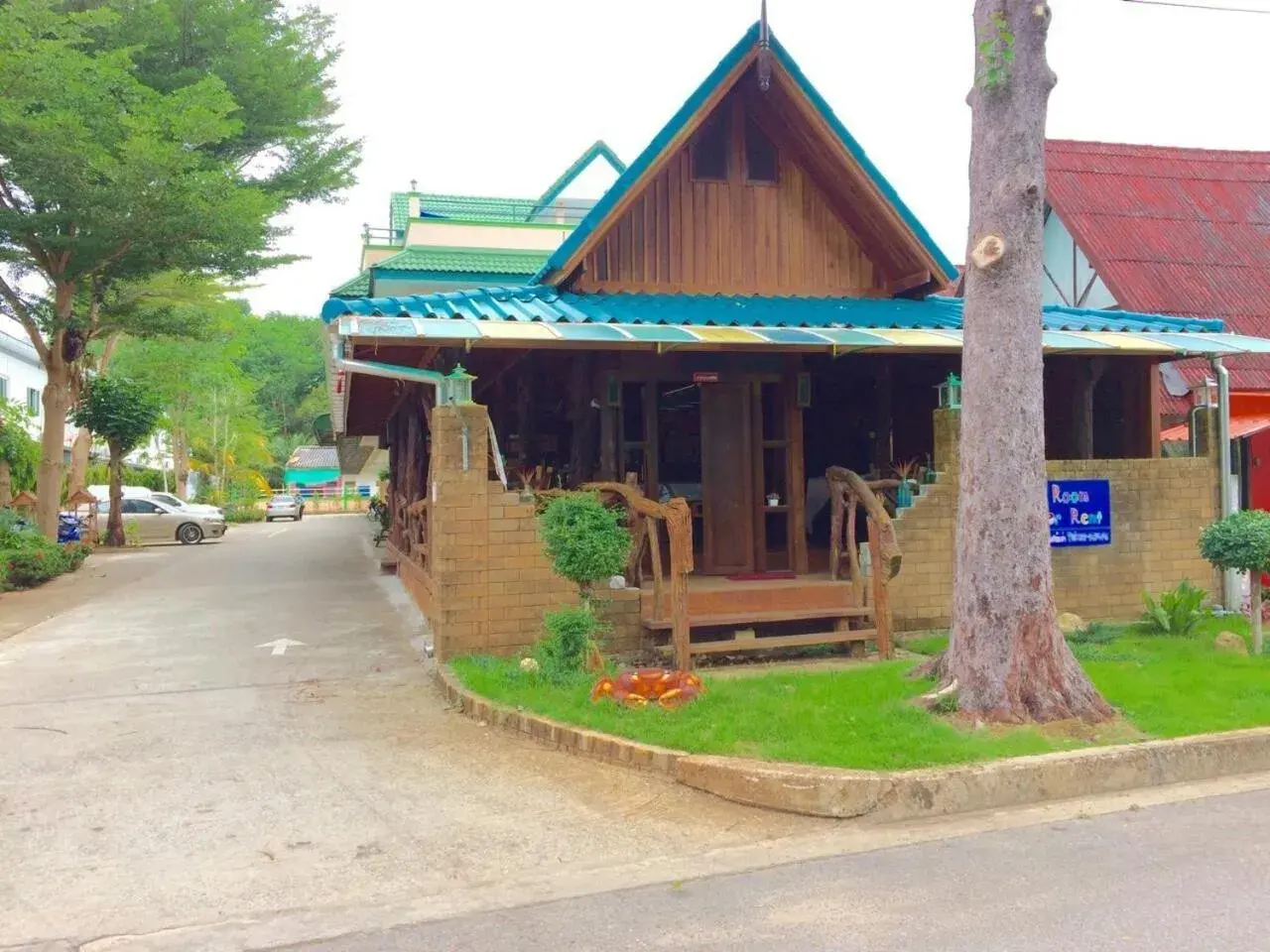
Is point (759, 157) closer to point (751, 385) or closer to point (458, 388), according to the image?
point (751, 385)

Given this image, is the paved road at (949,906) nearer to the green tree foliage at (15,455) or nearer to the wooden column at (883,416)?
the wooden column at (883,416)

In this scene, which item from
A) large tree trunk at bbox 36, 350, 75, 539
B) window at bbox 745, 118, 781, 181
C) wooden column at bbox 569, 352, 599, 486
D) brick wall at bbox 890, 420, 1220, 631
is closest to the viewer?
brick wall at bbox 890, 420, 1220, 631

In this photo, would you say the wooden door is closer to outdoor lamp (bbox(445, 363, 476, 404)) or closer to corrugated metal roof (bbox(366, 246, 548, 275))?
outdoor lamp (bbox(445, 363, 476, 404))

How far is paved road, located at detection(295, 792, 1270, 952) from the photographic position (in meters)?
4.17

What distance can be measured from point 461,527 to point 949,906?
5.41m

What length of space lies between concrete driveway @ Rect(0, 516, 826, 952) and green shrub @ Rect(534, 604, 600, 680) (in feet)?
2.60

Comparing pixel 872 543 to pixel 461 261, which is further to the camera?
pixel 461 261

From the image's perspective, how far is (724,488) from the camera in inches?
443

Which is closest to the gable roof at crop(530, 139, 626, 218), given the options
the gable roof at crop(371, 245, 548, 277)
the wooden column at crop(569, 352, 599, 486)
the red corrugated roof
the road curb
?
the gable roof at crop(371, 245, 548, 277)

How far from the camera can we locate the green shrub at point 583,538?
308 inches

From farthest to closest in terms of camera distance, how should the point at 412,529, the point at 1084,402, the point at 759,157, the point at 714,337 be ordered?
1. the point at 412,529
2. the point at 1084,402
3. the point at 759,157
4. the point at 714,337

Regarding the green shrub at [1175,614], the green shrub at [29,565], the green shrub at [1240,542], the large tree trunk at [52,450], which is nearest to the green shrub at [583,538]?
the green shrub at [1240,542]

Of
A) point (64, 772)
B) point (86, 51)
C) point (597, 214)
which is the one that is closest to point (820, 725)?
point (64, 772)

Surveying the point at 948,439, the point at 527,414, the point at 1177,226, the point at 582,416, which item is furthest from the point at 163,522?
the point at 1177,226
